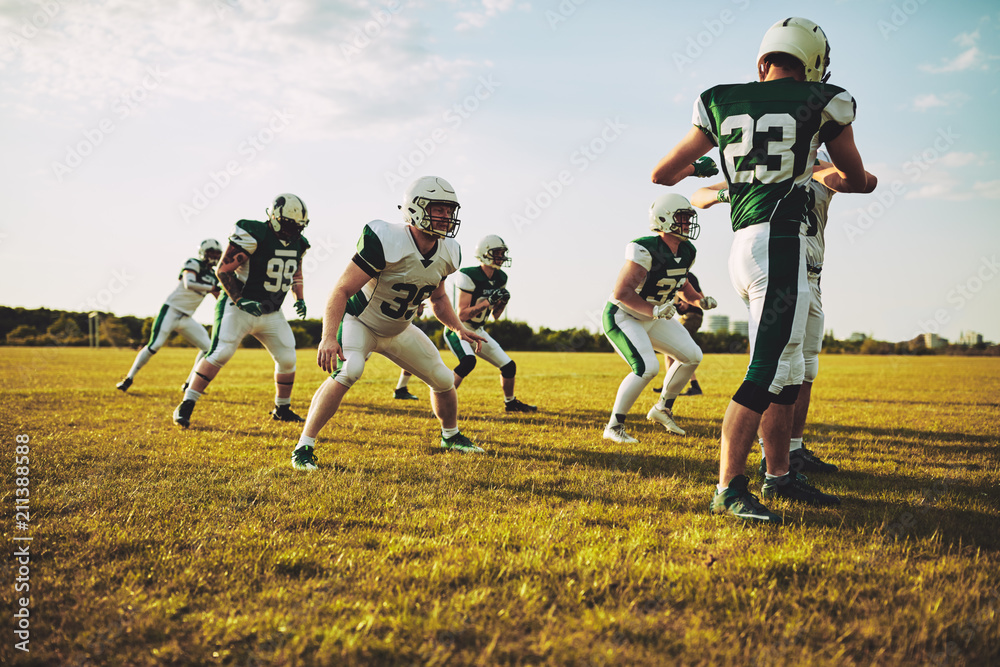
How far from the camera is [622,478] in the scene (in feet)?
13.8

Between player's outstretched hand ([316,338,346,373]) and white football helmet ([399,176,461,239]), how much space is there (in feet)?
3.60

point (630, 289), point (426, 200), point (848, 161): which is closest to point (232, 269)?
point (426, 200)

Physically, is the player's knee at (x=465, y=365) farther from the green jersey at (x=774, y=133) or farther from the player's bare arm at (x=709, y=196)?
the green jersey at (x=774, y=133)

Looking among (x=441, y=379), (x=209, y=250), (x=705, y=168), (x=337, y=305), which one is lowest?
(x=441, y=379)

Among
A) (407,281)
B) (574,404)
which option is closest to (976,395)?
(574,404)

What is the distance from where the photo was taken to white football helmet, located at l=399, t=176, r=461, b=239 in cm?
445

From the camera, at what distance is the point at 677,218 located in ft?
19.7

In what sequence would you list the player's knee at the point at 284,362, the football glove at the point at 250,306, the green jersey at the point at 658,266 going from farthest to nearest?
the player's knee at the point at 284,362, the football glove at the point at 250,306, the green jersey at the point at 658,266

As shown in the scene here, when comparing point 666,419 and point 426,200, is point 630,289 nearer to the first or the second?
point 666,419

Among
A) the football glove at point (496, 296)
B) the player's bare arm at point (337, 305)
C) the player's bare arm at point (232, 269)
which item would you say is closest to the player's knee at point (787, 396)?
the player's bare arm at point (337, 305)

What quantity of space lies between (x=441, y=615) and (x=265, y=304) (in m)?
5.56

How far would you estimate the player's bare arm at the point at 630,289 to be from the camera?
5879mm

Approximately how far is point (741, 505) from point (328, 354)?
284 centimetres

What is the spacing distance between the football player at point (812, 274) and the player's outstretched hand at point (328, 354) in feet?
9.18
